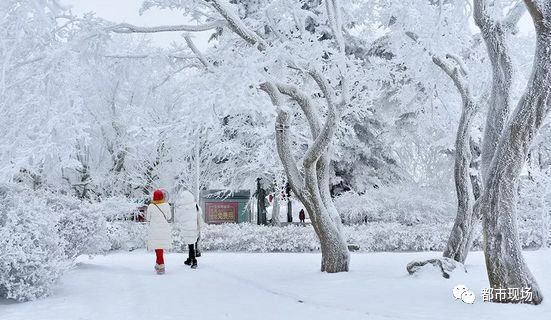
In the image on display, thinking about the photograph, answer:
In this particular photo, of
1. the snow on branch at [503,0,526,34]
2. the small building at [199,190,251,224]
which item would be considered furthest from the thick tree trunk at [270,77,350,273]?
the small building at [199,190,251,224]

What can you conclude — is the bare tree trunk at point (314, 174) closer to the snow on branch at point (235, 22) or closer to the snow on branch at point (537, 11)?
the snow on branch at point (235, 22)

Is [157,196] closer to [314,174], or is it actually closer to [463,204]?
[314,174]

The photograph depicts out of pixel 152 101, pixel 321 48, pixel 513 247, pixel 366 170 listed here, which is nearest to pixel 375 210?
pixel 366 170

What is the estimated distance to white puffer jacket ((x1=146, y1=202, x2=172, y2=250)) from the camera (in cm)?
1158

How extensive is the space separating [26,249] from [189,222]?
498 cm

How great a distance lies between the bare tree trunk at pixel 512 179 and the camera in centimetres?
693

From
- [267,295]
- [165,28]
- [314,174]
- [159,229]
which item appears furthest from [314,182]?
[165,28]

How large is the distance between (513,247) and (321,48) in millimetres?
4449

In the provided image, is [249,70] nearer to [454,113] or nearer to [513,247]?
[513,247]

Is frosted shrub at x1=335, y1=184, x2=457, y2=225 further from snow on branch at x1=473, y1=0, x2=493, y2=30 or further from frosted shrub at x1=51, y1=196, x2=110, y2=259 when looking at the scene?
snow on branch at x1=473, y1=0, x2=493, y2=30

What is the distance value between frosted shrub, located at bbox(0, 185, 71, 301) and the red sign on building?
1835 centimetres

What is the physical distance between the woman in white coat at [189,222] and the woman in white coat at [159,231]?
2.61ft

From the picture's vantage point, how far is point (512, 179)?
24.1 ft

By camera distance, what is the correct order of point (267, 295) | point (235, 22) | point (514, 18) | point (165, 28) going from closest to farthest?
point (514, 18), point (267, 295), point (235, 22), point (165, 28)
